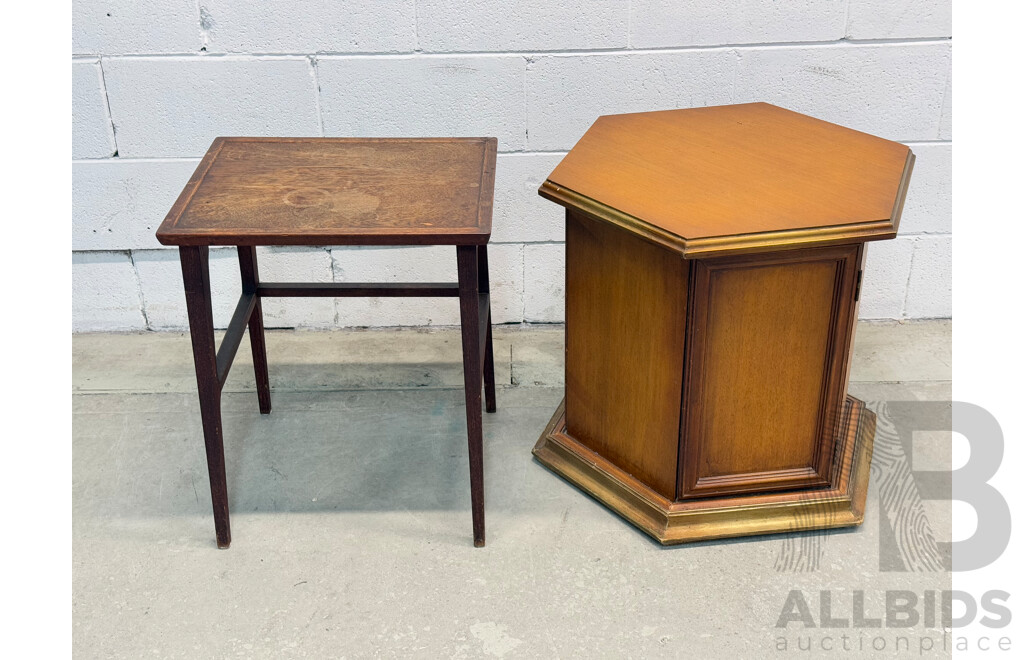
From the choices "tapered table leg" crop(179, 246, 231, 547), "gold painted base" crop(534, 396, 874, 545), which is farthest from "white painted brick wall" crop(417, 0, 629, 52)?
"gold painted base" crop(534, 396, 874, 545)

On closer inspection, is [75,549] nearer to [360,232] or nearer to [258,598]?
[258,598]

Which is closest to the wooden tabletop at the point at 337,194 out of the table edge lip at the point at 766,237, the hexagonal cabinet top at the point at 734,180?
the hexagonal cabinet top at the point at 734,180

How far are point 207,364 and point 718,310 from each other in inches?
44.7

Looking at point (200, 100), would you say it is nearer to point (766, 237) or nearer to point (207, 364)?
point (207, 364)

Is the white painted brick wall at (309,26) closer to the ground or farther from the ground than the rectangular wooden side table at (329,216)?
farther from the ground

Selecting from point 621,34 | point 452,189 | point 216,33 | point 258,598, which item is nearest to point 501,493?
point 258,598

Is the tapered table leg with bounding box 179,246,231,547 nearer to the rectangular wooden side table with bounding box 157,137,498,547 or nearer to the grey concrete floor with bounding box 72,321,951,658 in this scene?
the rectangular wooden side table with bounding box 157,137,498,547

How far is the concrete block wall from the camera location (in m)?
2.86

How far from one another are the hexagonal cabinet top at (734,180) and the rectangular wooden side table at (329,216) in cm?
28

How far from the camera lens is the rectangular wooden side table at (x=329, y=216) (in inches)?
81.8

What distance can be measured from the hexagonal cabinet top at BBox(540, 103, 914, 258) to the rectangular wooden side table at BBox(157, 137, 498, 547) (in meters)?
0.28

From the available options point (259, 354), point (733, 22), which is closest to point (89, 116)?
point (259, 354)

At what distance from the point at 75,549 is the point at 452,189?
1264 mm

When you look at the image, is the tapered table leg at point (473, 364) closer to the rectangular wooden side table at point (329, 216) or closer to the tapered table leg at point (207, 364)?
the rectangular wooden side table at point (329, 216)
